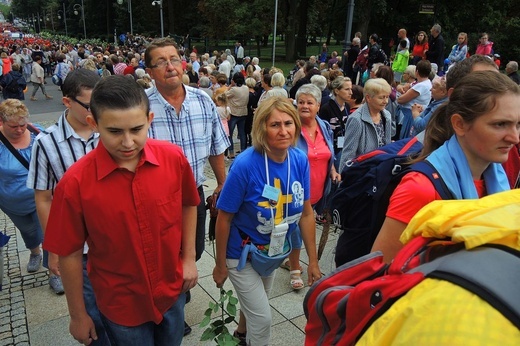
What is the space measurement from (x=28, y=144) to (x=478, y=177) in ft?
13.1

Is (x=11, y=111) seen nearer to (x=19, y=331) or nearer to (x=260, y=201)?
(x=19, y=331)

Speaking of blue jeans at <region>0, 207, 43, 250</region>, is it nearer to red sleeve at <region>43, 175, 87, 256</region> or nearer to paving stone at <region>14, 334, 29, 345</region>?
paving stone at <region>14, 334, 29, 345</region>

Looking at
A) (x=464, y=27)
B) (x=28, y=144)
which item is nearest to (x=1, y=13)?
(x=464, y=27)

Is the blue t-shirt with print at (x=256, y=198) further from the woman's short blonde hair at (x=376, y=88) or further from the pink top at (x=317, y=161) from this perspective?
the woman's short blonde hair at (x=376, y=88)

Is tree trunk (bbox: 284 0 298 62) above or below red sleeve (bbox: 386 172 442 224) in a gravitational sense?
above

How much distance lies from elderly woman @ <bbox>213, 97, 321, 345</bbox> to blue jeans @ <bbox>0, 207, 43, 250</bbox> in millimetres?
2637

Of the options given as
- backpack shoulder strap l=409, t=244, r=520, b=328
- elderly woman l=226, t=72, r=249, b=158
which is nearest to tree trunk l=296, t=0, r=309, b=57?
elderly woman l=226, t=72, r=249, b=158

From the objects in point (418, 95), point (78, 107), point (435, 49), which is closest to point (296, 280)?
point (78, 107)

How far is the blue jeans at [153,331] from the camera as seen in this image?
7.07ft

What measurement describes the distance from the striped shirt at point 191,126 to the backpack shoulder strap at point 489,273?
260cm

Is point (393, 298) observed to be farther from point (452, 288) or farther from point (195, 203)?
point (195, 203)

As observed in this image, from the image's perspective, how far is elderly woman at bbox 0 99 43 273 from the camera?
389cm

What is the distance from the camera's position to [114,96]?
1.91 m

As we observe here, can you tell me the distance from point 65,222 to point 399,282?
157 cm
